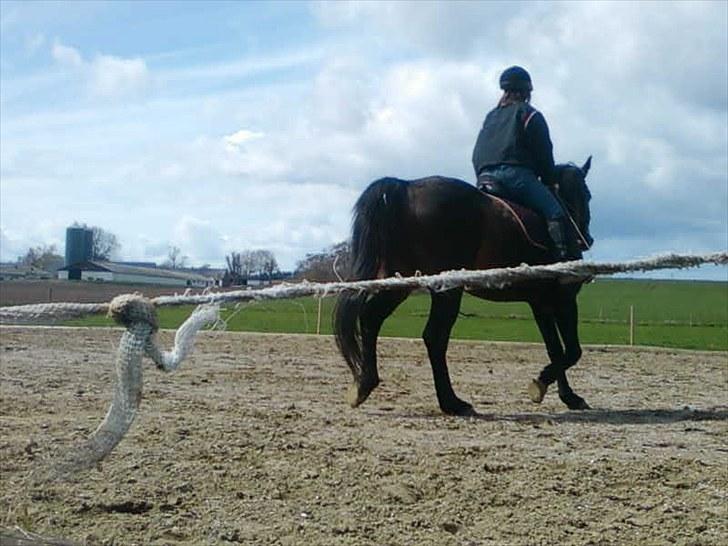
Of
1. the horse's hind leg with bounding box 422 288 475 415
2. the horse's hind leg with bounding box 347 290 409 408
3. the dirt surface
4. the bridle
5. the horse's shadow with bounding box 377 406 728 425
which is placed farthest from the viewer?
the bridle

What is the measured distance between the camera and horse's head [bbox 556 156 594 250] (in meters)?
8.04

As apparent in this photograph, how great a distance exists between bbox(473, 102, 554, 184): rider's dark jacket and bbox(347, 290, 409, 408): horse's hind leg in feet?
4.46

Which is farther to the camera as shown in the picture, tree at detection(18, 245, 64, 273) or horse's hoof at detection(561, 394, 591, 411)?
tree at detection(18, 245, 64, 273)

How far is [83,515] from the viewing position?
427 cm

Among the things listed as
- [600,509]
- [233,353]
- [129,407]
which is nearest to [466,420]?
[600,509]

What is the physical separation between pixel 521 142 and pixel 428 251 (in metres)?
1.24

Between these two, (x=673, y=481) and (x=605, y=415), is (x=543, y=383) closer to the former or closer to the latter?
(x=605, y=415)

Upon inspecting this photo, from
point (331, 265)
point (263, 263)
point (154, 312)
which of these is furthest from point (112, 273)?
point (154, 312)

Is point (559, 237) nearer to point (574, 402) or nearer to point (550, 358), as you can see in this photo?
point (550, 358)

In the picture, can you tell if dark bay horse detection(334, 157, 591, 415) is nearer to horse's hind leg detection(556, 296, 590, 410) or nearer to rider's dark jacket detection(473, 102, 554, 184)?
horse's hind leg detection(556, 296, 590, 410)

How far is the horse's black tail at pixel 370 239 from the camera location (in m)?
7.22

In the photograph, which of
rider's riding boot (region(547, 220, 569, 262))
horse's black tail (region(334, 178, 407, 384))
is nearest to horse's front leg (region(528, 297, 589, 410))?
rider's riding boot (region(547, 220, 569, 262))

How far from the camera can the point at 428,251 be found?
727cm

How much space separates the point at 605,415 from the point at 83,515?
164 inches
